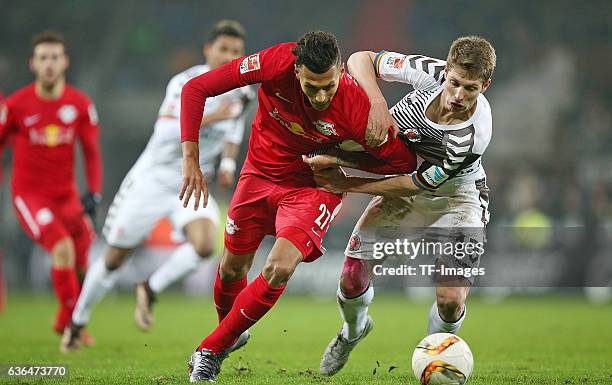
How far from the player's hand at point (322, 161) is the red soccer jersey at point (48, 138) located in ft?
12.4

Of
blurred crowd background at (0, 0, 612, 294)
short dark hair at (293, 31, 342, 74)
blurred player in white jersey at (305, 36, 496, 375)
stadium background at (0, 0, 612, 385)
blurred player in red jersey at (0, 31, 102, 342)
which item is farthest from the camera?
blurred crowd background at (0, 0, 612, 294)

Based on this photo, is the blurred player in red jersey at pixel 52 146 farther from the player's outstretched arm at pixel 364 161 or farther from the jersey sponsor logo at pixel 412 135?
the jersey sponsor logo at pixel 412 135

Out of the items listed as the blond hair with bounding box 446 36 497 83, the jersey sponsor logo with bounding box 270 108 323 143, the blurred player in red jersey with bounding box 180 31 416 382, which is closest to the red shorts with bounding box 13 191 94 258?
the blurred player in red jersey with bounding box 180 31 416 382

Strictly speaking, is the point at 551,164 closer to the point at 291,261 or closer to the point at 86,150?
the point at 86,150

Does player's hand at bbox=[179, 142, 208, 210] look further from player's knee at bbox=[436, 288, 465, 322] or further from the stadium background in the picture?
the stadium background

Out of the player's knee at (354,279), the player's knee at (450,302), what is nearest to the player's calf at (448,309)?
the player's knee at (450,302)

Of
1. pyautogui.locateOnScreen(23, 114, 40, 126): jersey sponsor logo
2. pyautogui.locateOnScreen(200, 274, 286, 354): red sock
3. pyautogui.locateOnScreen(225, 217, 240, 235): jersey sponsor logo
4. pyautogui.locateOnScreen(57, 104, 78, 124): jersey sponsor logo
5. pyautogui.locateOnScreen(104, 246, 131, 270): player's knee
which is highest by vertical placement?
pyautogui.locateOnScreen(57, 104, 78, 124): jersey sponsor logo

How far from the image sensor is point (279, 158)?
18.2 feet

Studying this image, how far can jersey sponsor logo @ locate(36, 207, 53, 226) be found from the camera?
8.11 meters

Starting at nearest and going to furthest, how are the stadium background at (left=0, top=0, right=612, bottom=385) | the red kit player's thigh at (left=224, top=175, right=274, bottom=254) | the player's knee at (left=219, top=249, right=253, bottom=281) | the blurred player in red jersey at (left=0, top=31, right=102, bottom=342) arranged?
the red kit player's thigh at (left=224, top=175, right=274, bottom=254), the player's knee at (left=219, top=249, right=253, bottom=281), the blurred player in red jersey at (left=0, top=31, right=102, bottom=342), the stadium background at (left=0, top=0, right=612, bottom=385)

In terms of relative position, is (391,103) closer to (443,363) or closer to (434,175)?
(434,175)

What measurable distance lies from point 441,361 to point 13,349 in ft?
13.3

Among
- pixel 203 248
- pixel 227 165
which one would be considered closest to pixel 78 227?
pixel 203 248

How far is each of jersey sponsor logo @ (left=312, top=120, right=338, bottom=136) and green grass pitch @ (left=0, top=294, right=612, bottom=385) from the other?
4.90ft
